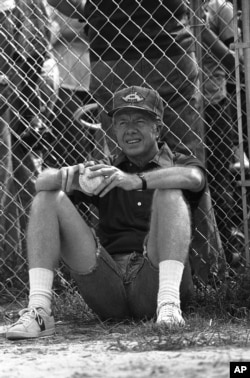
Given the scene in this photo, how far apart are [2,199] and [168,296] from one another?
194cm

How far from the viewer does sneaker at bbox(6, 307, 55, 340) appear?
4.49 meters

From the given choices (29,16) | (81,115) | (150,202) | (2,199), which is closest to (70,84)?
(81,115)

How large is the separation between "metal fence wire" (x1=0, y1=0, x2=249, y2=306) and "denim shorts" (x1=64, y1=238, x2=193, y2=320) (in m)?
0.70

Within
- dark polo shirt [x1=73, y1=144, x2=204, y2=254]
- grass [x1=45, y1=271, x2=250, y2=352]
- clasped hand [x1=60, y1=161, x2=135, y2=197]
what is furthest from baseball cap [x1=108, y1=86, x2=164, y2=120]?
grass [x1=45, y1=271, x2=250, y2=352]

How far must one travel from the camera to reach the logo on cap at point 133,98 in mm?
5047

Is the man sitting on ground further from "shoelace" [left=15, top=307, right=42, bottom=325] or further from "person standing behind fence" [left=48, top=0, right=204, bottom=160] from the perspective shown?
"person standing behind fence" [left=48, top=0, right=204, bottom=160]

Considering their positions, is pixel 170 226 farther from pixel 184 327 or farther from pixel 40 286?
pixel 40 286

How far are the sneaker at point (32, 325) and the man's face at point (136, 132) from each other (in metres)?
1.05

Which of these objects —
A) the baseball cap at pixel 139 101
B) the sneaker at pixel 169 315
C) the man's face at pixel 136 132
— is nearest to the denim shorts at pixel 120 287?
the sneaker at pixel 169 315

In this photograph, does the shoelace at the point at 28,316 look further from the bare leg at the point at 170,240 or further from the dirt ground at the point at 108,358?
the bare leg at the point at 170,240

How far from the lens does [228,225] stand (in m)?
6.09

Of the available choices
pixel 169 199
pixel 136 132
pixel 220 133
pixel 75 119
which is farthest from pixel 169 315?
pixel 75 119

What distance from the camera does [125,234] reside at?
16.3 ft

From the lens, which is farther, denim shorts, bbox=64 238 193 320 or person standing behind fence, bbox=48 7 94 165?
person standing behind fence, bbox=48 7 94 165
